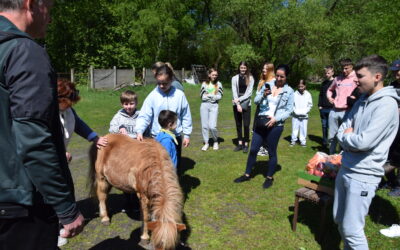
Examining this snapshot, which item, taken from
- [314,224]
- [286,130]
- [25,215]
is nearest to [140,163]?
[25,215]

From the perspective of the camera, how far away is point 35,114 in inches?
56.5

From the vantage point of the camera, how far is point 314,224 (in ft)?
13.8

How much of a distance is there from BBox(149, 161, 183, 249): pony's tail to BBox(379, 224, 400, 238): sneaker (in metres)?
2.86

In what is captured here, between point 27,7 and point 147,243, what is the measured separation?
2.99 meters

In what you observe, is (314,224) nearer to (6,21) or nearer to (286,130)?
(6,21)

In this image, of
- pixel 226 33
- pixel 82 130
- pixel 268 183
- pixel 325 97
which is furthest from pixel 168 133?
pixel 226 33

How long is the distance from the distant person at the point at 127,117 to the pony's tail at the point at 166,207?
1.51 meters

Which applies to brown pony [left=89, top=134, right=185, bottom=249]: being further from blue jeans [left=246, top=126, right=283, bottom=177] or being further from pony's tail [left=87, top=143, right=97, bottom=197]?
blue jeans [left=246, top=126, right=283, bottom=177]

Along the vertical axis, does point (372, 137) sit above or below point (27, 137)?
below

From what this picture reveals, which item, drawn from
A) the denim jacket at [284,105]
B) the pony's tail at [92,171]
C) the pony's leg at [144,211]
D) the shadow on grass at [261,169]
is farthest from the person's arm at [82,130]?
the shadow on grass at [261,169]

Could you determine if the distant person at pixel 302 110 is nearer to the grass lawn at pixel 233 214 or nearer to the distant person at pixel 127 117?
the grass lawn at pixel 233 214

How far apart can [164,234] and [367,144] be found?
2.00 metres

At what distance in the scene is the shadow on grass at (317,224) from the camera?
3.75 metres

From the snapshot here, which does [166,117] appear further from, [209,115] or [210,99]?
[209,115]
